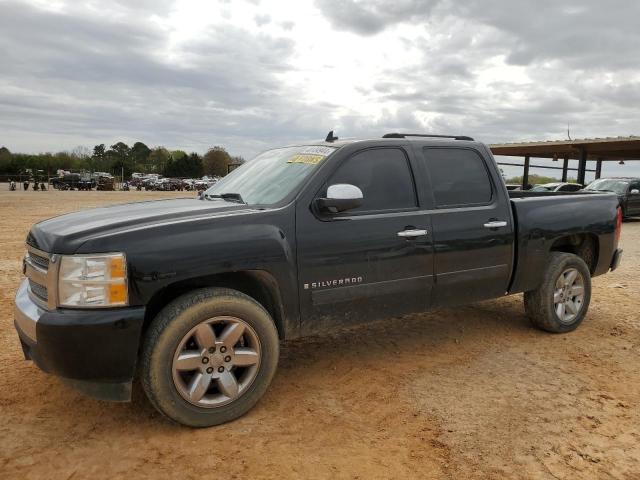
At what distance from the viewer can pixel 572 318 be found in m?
5.29

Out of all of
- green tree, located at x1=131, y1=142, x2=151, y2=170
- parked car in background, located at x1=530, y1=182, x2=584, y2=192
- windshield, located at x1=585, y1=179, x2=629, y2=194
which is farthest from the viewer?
green tree, located at x1=131, y1=142, x2=151, y2=170

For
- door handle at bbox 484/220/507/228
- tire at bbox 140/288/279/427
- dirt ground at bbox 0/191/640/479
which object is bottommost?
dirt ground at bbox 0/191/640/479

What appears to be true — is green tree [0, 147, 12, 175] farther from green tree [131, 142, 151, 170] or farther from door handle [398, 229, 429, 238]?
door handle [398, 229, 429, 238]

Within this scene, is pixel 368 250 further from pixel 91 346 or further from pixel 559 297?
pixel 559 297

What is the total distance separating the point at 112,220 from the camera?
3336 mm

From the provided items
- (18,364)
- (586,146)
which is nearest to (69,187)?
(586,146)

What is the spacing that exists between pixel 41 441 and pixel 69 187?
2120 inches

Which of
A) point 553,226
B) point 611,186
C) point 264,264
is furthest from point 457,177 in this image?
point 611,186

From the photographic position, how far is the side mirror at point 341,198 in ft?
11.5

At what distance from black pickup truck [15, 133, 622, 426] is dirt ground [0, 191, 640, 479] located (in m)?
0.34

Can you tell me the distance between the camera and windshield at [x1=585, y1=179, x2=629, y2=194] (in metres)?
18.3

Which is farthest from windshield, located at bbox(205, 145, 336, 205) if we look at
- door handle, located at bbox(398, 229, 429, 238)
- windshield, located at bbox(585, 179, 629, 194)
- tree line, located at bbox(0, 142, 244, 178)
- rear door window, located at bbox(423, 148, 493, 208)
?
tree line, located at bbox(0, 142, 244, 178)

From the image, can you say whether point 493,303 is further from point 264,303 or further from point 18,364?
point 18,364

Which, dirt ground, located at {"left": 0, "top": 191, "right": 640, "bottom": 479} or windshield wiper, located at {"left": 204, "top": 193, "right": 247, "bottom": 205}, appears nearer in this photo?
dirt ground, located at {"left": 0, "top": 191, "right": 640, "bottom": 479}
